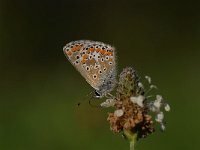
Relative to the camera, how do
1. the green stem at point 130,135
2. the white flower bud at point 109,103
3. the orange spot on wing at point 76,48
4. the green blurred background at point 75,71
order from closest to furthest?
the green stem at point 130,135, the white flower bud at point 109,103, the orange spot on wing at point 76,48, the green blurred background at point 75,71

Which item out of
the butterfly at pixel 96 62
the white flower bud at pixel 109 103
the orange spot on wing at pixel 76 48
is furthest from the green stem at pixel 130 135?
the orange spot on wing at pixel 76 48

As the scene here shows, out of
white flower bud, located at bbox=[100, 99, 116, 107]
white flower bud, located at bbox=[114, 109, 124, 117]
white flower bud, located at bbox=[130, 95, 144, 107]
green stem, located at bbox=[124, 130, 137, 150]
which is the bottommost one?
green stem, located at bbox=[124, 130, 137, 150]

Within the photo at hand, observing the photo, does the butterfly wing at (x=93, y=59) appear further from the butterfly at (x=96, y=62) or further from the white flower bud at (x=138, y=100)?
the white flower bud at (x=138, y=100)

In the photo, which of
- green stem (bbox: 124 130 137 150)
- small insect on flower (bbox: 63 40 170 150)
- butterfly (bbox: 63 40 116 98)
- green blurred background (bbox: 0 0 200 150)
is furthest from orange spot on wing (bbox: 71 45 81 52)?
green blurred background (bbox: 0 0 200 150)

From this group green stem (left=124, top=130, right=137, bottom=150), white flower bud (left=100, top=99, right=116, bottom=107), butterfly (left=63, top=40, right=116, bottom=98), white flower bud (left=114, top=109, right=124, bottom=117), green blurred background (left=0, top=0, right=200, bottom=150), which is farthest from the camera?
green blurred background (left=0, top=0, right=200, bottom=150)

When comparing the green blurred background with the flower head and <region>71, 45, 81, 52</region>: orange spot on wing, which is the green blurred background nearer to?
<region>71, 45, 81, 52</region>: orange spot on wing

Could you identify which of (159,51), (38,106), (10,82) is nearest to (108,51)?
(38,106)

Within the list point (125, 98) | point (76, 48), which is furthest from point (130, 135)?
point (76, 48)
